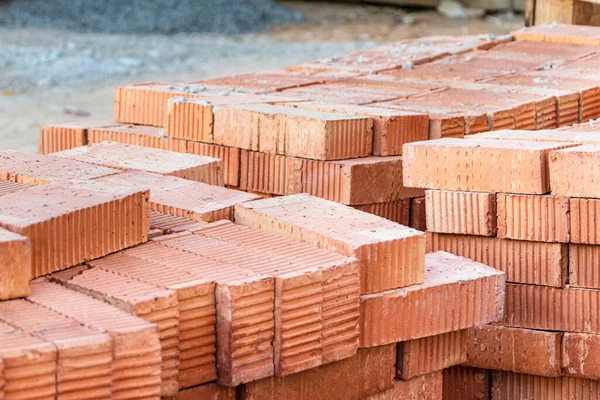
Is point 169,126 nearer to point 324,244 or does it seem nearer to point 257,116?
point 257,116

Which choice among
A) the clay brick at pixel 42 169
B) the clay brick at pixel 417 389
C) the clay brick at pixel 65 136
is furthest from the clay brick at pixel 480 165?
the clay brick at pixel 65 136

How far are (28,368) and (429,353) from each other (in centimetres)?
213

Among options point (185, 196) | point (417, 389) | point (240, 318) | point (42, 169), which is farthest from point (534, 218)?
point (42, 169)

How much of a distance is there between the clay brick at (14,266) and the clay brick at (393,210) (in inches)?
99.0

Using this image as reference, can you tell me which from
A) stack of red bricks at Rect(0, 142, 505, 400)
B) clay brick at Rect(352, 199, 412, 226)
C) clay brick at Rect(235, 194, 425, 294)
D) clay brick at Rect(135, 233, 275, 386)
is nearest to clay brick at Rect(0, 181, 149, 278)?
stack of red bricks at Rect(0, 142, 505, 400)

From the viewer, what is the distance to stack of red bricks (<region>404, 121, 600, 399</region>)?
5199 millimetres

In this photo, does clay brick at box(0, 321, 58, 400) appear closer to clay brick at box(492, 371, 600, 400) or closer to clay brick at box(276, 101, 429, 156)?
clay brick at box(492, 371, 600, 400)

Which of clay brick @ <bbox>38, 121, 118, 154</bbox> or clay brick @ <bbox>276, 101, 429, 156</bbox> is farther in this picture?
clay brick @ <bbox>38, 121, 118, 154</bbox>

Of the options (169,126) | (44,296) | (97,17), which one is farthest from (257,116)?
(97,17)

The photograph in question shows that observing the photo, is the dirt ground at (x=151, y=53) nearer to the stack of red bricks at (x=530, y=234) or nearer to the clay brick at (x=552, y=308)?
the stack of red bricks at (x=530, y=234)

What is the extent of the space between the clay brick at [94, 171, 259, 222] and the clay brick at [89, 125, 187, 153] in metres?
1.26

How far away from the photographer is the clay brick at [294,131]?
6.11 meters

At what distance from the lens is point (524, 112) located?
6961 millimetres

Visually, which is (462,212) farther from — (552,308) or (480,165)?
(552,308)
